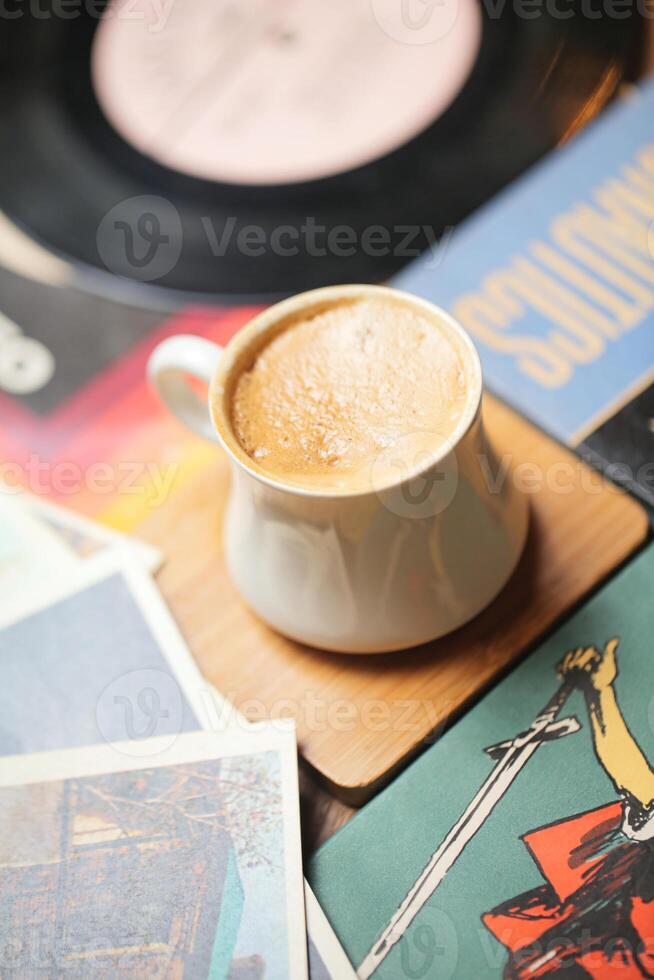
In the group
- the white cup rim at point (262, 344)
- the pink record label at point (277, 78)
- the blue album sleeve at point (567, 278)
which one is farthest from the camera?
the pink record label at point (277, 78)

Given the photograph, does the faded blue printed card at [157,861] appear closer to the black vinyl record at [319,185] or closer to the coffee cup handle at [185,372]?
the coffee cup handle at [185,372]

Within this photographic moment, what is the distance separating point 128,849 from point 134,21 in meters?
0.76

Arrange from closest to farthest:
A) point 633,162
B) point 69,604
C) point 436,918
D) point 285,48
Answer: point 436,918 → point 69,604 → point 633,162 → point 285,48

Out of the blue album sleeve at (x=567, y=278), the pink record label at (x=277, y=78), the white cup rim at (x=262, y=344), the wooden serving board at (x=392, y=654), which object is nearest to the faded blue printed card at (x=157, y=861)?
the wooden serving board at (x=392, y=654)

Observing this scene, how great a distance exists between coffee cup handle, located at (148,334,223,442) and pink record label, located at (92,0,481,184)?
0.92 ft

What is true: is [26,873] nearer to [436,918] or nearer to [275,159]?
[436,918]

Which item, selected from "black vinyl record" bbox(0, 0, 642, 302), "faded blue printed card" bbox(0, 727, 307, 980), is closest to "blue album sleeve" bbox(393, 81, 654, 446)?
"black vinyl record" bbox(0, 0, 642, 302)

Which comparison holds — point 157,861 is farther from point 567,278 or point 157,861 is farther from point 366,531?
point 567,278

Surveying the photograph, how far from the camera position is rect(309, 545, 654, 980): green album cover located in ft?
1.68

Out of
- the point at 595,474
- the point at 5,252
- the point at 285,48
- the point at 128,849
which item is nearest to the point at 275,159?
the point at 285,48

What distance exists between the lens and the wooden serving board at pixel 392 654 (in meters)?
0.58

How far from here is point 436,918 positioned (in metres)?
0.52

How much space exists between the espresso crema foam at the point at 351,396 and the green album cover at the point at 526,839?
17 centimetres

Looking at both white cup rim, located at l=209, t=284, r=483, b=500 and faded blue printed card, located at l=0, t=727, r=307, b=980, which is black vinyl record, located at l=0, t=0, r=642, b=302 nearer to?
white cup rim, located at l=209, t=284, r=483, b=500
